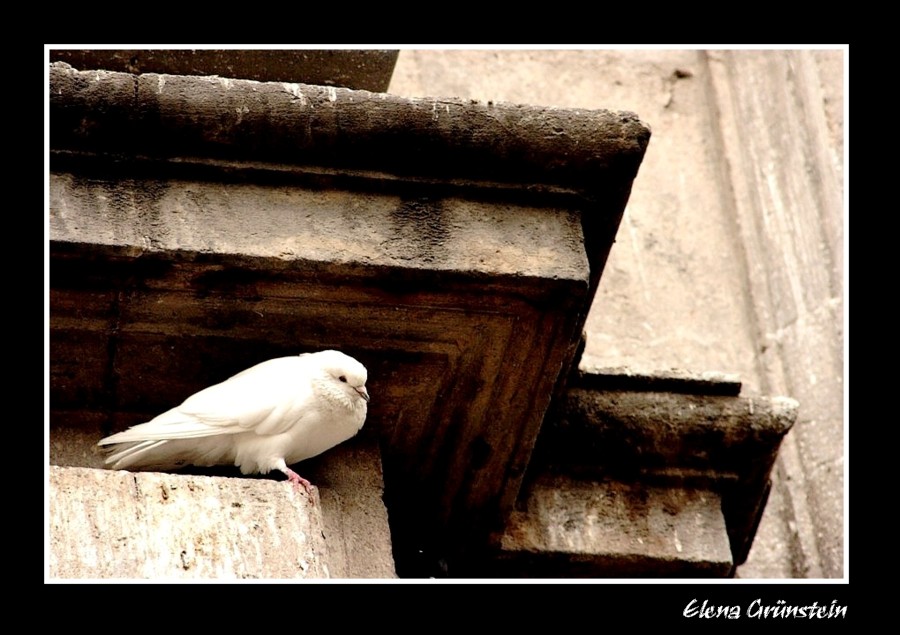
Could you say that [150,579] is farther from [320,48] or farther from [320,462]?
[320,48]

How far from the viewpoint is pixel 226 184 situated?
3.66 meters

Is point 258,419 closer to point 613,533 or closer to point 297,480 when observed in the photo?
point 297,480

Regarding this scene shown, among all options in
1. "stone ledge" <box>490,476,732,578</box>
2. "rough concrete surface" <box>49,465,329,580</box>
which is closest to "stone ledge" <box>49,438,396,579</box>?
"rough concrete surface" <box>49,465,329,580</box>

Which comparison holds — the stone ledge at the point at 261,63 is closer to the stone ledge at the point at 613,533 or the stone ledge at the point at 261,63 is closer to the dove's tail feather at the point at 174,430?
the dove's tail feather at the point at 174,430

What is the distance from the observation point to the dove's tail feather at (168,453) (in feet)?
11.9

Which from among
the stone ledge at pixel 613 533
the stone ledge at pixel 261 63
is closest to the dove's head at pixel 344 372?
the stone ledge at pixel 613 533

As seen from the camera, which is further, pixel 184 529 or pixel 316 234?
pixel 316 234

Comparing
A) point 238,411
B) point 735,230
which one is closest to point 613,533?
point 238,411

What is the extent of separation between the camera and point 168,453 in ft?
11.9

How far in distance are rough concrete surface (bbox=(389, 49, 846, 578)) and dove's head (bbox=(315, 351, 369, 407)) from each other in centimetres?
182

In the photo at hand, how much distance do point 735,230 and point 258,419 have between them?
2723mm

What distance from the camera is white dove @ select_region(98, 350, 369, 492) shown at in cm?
359

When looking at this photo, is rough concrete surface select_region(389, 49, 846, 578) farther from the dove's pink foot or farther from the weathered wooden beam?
the dove's pink foot

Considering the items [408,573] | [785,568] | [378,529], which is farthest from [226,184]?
[785,568]
